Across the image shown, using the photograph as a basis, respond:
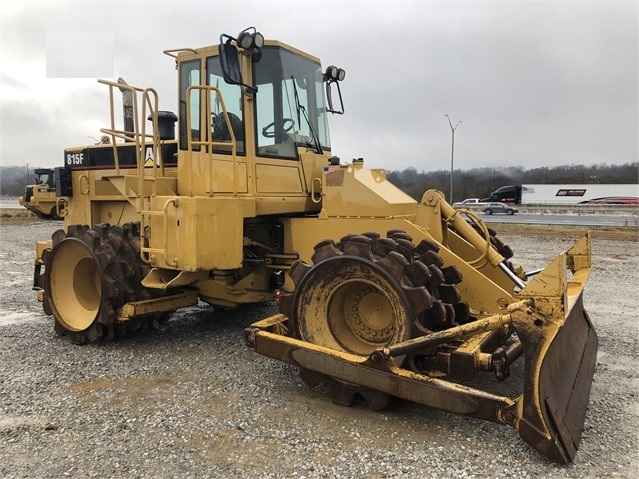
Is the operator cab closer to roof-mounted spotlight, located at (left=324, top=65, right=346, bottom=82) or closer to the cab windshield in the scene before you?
the cab windshield

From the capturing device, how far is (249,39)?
16.8 ft

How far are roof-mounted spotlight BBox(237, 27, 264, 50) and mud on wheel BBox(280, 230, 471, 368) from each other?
2165mm

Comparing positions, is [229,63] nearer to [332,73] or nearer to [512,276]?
[332,73]

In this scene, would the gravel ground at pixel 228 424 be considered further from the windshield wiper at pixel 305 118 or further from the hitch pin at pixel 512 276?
the windshield wiper at pixel 305 118

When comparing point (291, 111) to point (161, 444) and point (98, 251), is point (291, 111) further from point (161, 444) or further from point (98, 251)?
point (161, 444)

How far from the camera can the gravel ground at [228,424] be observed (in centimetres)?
336

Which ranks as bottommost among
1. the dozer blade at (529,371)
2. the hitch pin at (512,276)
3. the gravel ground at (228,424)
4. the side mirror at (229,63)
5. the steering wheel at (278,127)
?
the gravel ground at (228,424)

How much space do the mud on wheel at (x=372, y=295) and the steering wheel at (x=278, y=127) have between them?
1842mm

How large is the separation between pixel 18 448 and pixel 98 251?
2.47 m

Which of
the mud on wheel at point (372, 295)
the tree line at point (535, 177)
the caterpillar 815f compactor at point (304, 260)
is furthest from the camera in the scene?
the tree line at point (535, 177)

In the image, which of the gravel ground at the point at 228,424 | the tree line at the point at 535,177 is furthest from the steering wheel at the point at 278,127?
the tree line at the point at 535,177

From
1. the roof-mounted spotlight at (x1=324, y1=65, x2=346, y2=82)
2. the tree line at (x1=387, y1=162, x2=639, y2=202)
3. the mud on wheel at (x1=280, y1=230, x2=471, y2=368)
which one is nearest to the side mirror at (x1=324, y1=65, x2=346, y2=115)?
the roof-mounted spotlight at (x1=324, y1=65, x2=346, y2=82)

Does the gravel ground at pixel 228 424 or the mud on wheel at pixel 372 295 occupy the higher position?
the mud on wheel at pixel 372 295

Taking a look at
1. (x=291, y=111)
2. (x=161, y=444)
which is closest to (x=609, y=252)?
(x=291, y=111)
